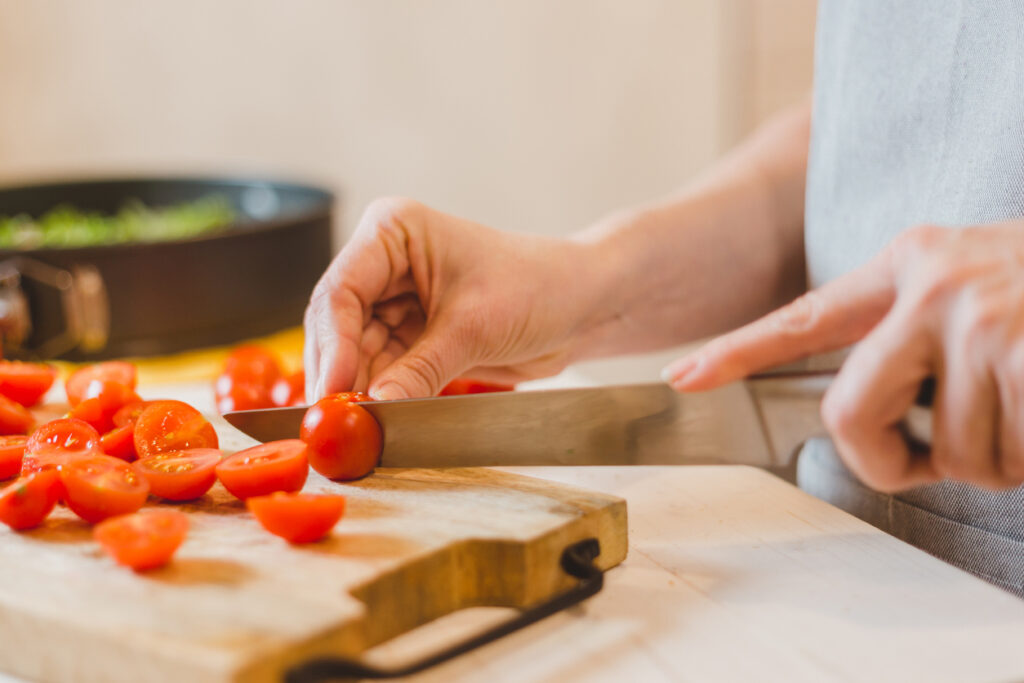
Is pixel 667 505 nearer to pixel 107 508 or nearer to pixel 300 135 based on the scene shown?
pixel 107 508

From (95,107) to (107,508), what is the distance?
8.45ft

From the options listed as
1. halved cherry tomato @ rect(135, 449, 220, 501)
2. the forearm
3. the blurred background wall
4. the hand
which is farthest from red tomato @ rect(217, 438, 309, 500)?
the blurred background wall

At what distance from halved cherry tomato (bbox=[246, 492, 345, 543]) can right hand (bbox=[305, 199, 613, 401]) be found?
231mm

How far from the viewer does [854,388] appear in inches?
28.1

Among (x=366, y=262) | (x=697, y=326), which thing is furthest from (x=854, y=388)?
(x=697, y=326)

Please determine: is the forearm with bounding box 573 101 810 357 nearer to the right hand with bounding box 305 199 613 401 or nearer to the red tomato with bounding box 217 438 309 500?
the right hand with bounding box 305 199 613 401

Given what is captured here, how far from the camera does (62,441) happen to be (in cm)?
96

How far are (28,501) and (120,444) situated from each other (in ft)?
0.56

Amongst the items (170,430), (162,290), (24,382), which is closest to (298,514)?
(170,430)

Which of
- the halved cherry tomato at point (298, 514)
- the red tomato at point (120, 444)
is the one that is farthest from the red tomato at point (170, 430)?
the halved cherry tomato at point (298, 514)

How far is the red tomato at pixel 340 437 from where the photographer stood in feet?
3.03

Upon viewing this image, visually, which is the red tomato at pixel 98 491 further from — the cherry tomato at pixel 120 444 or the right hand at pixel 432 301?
the right hand at pixel 432 301

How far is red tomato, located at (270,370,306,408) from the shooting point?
1.27 m

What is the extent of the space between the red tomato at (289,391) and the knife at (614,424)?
34 centimetres
